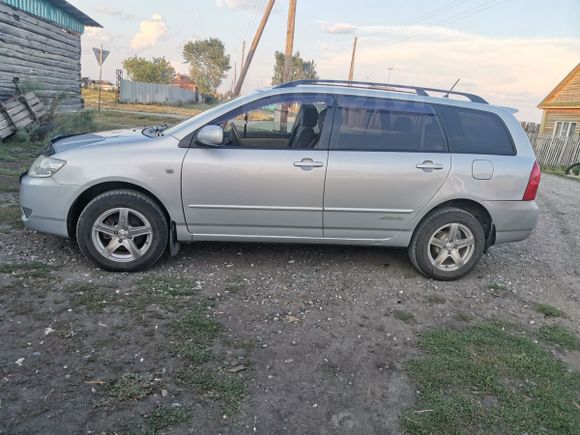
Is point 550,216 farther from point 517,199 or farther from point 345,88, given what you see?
point 345,88

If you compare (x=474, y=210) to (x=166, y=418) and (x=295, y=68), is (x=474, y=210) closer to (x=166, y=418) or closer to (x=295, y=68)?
(x=166, y=418)

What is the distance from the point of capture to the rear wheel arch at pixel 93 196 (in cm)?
408

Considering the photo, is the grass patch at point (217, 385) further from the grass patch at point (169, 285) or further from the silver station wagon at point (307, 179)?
the silver station wagon at point (307, 179)

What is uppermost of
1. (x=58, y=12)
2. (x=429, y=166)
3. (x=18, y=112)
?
(x=58, y=12)

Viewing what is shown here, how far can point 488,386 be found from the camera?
2924mm

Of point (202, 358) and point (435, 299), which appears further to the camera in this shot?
point (435, 299)

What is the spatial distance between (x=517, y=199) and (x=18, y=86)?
13.2m

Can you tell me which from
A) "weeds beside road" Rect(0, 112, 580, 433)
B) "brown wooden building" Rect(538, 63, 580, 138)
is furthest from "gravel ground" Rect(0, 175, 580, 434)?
"brown wooden building" Rect(538, 63, 580, 138)

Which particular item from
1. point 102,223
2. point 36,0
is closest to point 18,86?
point 36,0

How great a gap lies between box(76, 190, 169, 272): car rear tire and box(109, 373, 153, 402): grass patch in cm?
158

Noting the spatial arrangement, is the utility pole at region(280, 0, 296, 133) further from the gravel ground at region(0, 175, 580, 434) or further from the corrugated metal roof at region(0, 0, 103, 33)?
the gravel ground at region(0, 175, 580, 434)

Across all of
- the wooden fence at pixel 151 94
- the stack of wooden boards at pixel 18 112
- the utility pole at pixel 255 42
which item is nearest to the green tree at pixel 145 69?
the wooden fence at pixel 151 94

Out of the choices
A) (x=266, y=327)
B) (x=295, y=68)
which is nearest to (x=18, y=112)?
(x=266, y=327)

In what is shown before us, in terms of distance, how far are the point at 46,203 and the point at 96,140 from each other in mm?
735
